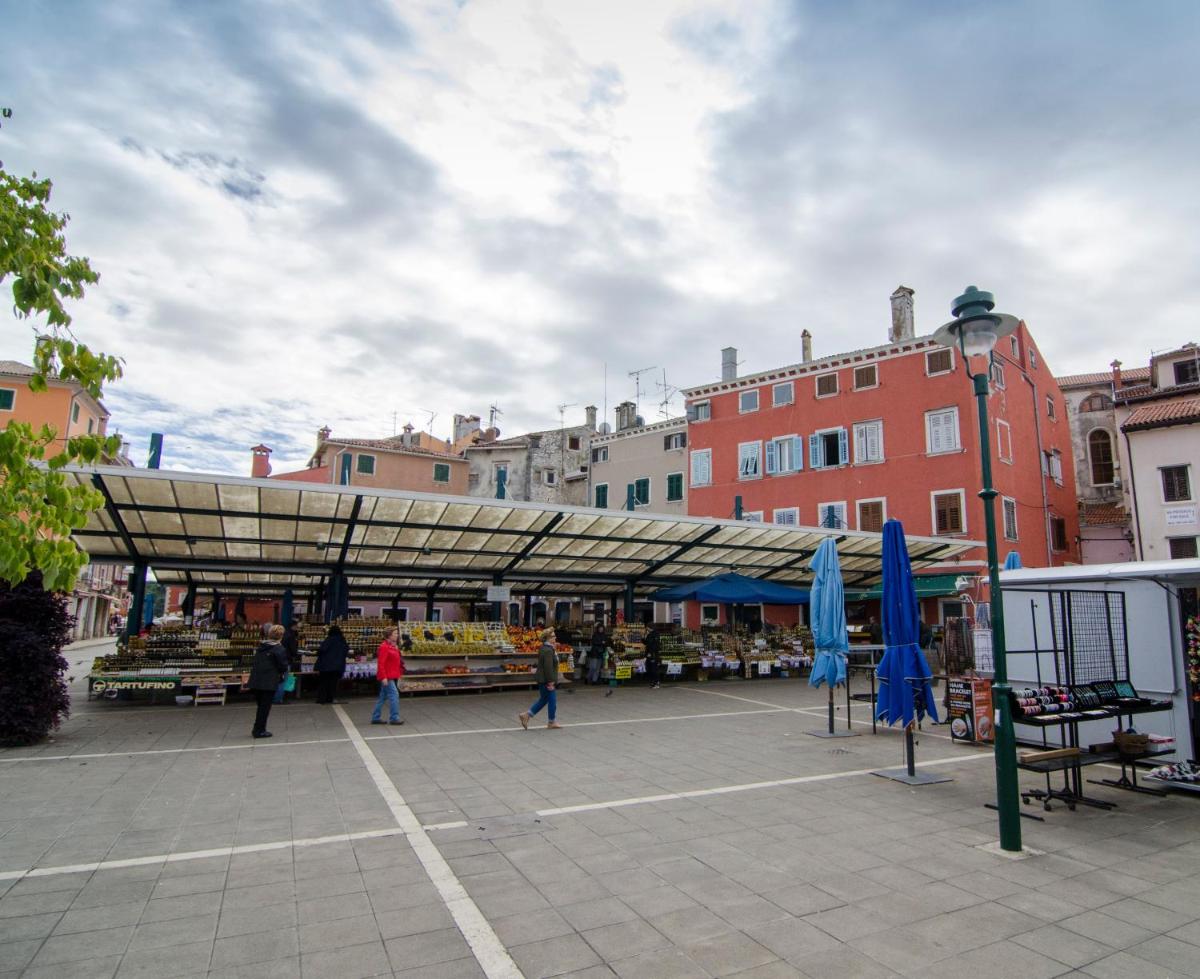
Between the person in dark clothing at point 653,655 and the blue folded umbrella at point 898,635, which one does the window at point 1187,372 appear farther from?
the blue folded umbrella at point 898,635

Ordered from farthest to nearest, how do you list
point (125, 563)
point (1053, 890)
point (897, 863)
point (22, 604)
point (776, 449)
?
point (776, 449), point (125, 563), point (22, 604), point (897, 863), point (1053, 890)

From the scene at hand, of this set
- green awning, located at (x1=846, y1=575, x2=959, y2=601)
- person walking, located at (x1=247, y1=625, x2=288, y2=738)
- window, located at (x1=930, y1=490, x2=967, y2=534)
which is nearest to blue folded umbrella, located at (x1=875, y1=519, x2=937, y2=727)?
person walking, located at (x1=247, y1=625, x2=288, y2=738)

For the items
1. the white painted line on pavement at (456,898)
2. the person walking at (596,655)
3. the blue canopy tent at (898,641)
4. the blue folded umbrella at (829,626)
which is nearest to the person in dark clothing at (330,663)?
the person walking at (596,655)

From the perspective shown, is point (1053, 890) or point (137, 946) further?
point (1053, 890)

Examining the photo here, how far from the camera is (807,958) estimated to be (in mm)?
3818

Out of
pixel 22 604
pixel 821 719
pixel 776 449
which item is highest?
pixel 776 449

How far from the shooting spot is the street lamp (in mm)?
5562

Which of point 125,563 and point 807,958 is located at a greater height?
point 125,563

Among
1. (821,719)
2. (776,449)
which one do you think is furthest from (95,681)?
(776,449)

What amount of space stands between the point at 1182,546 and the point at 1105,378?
18753 mm

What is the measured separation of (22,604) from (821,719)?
12429 millimetres

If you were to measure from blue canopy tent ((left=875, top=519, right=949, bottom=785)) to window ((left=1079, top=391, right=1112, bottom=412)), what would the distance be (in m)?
36.6

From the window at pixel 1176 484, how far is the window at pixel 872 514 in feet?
29.7

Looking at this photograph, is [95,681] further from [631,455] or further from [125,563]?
[631,455]
